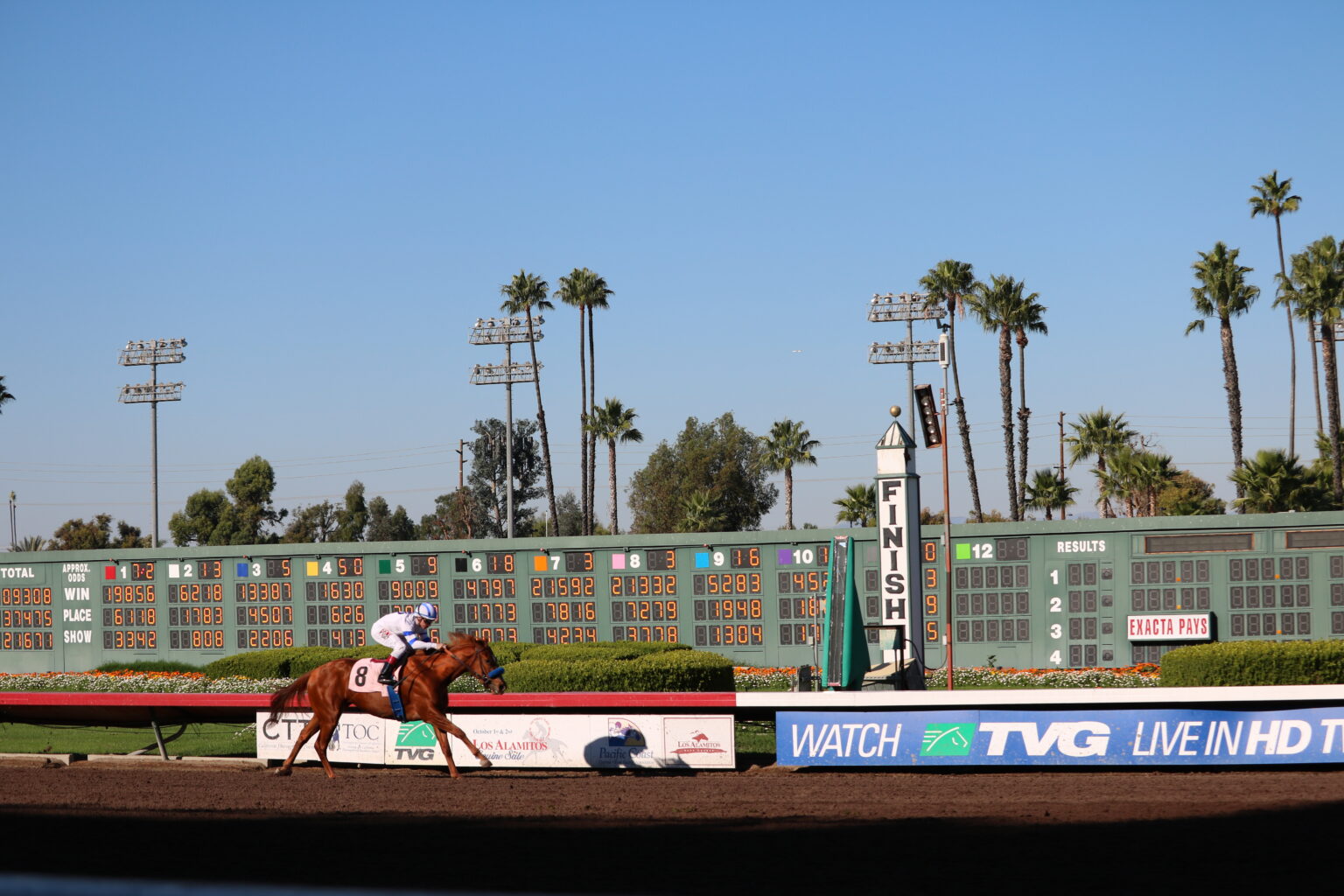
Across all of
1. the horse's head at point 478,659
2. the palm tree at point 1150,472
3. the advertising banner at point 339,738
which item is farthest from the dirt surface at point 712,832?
the palm tree at point 1150,472

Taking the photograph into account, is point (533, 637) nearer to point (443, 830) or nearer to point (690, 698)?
point (690, 698)

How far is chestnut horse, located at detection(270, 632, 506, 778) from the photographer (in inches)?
590

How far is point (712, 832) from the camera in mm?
10562

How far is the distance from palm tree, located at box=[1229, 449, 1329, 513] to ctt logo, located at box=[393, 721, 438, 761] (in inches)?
1040

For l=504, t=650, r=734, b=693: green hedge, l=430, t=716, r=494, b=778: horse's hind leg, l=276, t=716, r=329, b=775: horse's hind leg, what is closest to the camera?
l=430, t=716, r=494, b=778: horse's hind leg

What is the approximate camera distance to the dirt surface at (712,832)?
8547 millimetres

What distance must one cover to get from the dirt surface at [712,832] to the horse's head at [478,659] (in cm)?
117

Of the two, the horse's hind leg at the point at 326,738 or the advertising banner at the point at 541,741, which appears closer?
the horse's hind leg at the point at 326,738

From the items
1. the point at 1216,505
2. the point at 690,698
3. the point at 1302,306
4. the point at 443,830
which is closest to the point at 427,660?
the point at 690,698

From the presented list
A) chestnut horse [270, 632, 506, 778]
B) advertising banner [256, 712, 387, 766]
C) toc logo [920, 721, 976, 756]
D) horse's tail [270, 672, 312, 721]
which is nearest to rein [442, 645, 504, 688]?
chestnut horse [270, 632, 506, 778]

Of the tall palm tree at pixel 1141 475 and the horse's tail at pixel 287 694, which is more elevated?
the tall palm tree at pixel 1141 475

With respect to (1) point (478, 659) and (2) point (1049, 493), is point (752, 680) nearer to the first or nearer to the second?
(1) point (478, 659)

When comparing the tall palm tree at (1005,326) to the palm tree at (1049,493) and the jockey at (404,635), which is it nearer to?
the palm tree at (1049,493)

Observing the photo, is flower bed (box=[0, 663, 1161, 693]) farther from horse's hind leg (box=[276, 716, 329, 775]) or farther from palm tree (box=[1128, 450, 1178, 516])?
palm tree (box=[1128, 450, 1178, 516])
